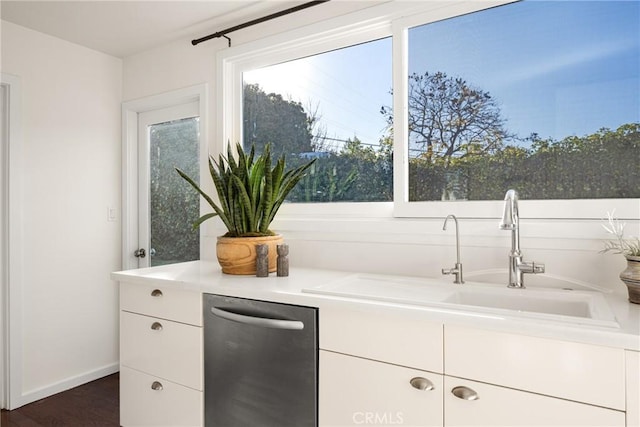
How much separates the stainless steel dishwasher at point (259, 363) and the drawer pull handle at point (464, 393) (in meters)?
0.47

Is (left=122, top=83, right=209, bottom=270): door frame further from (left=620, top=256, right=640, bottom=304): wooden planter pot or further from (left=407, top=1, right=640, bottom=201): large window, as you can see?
(left=620, top=256, right=640, bottom=304): wooden planter pot

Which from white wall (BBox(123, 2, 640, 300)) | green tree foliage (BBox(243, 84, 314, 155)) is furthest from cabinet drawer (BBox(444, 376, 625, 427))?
green tree foliage (BBox(243, 84, 314, 155))

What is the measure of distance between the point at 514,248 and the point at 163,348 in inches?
60.5

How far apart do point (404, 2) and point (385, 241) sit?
112 centimetres

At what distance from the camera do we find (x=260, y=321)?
1479 millimetres

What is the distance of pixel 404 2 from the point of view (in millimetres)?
1861

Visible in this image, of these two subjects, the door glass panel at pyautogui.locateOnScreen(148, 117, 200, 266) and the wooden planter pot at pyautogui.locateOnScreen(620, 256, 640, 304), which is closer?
the wooden planter pot at pyautogui.locateOnScreen(620, 256, 640, 304)

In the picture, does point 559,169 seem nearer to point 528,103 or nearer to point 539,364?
point 528,103

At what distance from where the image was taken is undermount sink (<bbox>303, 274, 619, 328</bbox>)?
1.18 metres

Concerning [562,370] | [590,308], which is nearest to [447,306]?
[562,370]

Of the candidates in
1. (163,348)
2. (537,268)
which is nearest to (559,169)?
(537,268)

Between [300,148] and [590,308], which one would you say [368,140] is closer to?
[300,148]

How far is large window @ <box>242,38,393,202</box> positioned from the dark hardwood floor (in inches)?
65.7

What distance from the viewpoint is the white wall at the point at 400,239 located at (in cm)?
148
